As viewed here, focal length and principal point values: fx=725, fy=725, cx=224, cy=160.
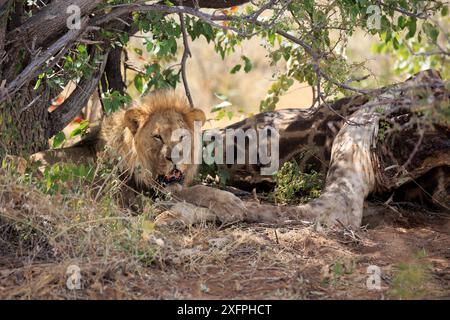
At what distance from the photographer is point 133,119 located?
18.3 ft

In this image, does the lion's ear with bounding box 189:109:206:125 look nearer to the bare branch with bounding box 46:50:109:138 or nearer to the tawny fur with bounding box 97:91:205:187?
the tawny fur with bounding box 97:91:205:187

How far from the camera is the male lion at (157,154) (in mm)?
5207

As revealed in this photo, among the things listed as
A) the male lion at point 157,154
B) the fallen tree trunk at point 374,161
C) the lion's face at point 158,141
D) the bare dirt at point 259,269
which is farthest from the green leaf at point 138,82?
the bare dirt at point 259,269

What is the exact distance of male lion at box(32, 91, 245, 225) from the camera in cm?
521

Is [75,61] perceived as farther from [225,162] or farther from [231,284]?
[231,284]

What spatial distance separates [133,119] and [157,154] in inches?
13.9

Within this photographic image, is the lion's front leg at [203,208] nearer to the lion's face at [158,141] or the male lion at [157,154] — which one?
the male lion at [157,154]

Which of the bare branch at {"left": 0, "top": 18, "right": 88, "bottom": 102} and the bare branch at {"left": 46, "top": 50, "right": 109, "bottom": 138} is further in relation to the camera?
the bare branch at {"left": 46, "top": 50, "right": 109, "bottom": 138}

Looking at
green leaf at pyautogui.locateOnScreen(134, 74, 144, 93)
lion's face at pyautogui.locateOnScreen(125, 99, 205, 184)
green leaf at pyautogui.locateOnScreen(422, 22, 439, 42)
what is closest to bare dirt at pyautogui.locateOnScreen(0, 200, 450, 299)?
lion's face at pyautogui.locateOnScreen(125, 99, 205, 184)

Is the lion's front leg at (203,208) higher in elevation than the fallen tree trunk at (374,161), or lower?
lower

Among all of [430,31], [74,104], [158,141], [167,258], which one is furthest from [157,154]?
[430,31]

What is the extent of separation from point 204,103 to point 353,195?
20.7 ft

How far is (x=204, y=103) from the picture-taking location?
1159 cm
